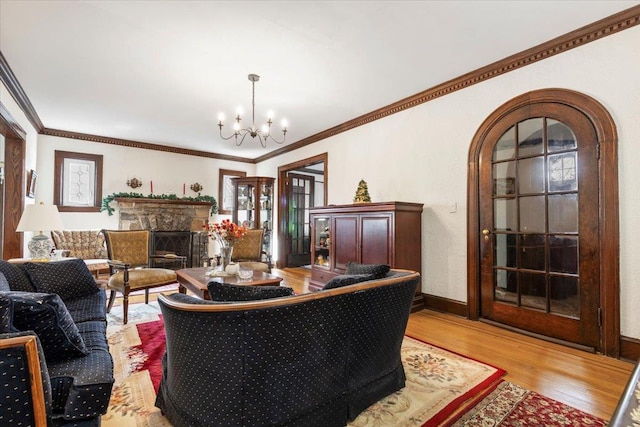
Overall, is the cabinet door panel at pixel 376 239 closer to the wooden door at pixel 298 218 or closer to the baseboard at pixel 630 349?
the baseboard at pixel 630 349

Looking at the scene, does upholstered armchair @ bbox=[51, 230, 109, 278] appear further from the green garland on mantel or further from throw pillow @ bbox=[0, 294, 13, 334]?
throw pillow @ bbox=[0, 294, 13, 334]

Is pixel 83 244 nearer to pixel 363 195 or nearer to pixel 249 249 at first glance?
pixel 249 249

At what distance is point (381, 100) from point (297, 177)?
10.8 ft

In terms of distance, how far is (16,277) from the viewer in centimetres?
235

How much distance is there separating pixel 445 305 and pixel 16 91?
561 cm

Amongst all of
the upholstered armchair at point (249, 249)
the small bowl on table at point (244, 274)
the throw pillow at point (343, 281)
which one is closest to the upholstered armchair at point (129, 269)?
the small bowl on table at point (244, 274)

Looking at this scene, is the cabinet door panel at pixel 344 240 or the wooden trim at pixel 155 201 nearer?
the cabinet door panel at pixel 344 240

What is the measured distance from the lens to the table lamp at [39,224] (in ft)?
10.00

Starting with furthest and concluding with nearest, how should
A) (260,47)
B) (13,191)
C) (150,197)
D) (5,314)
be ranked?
(150,197) < (13,191) < (260,47) < (5,314)

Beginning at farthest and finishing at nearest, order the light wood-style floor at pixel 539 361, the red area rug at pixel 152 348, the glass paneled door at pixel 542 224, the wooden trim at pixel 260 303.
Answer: the glass paneled door at pixel 542 224
the red area rug at pixel 152 348
the light wood-style floor at pixel 539 361
the wooden trim at pixel 260 303

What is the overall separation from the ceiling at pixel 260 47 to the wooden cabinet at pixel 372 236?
4.79 ft

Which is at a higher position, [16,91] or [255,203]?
[16,91]

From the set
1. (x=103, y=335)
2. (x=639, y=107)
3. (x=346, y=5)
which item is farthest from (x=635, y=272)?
(x=103, y=335)

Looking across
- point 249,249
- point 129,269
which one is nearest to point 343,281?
point 129,269
